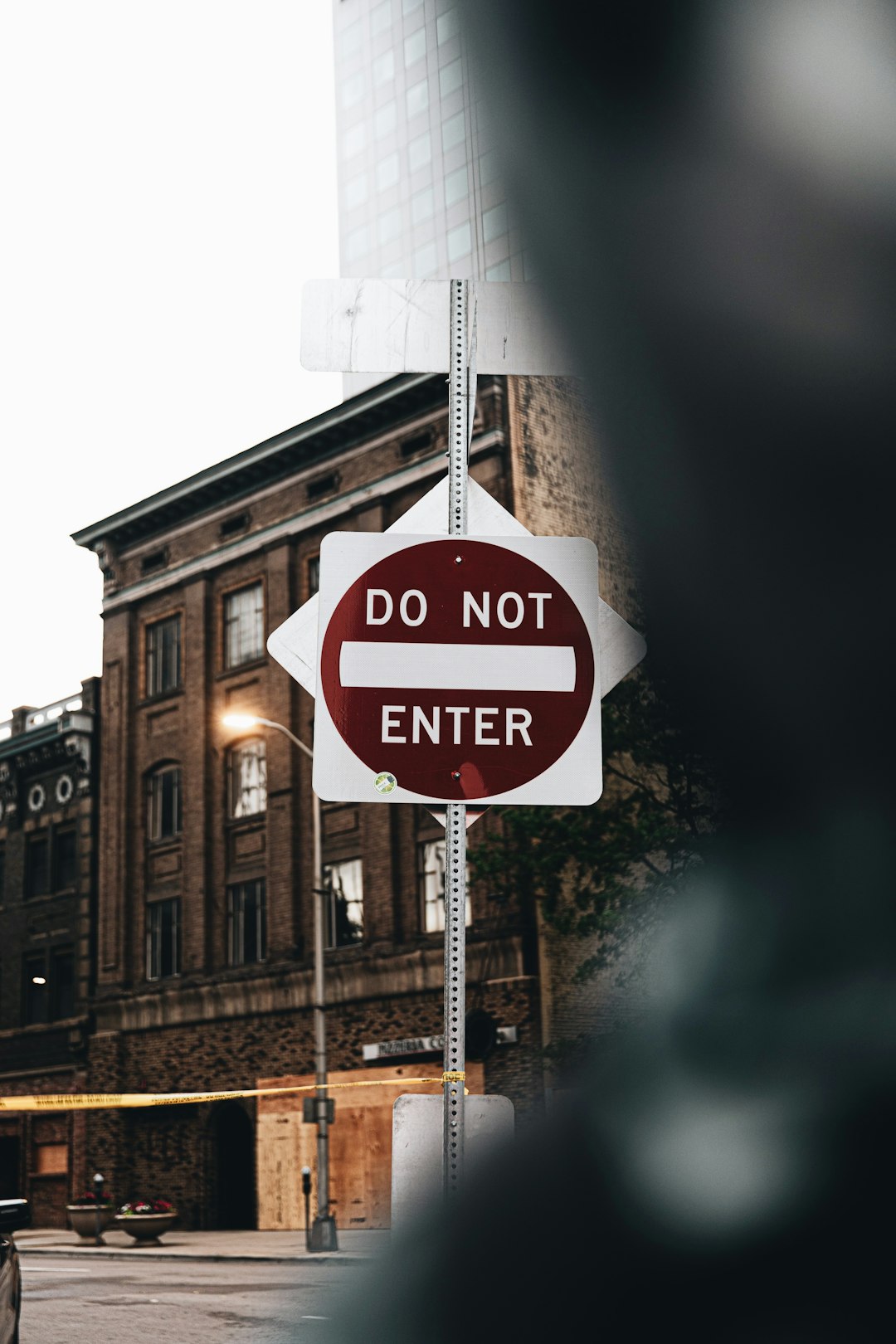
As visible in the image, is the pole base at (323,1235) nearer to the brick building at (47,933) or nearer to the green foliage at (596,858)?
the green foliage at (596,858)

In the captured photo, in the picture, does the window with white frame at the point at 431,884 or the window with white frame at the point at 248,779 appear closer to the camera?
the window with white frame at the point at 431,884

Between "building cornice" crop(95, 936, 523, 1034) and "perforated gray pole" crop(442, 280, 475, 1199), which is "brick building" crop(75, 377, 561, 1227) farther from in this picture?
"perforated gray pole" crop(442, 280, 475, 1199)

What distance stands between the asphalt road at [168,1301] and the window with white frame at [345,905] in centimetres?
921

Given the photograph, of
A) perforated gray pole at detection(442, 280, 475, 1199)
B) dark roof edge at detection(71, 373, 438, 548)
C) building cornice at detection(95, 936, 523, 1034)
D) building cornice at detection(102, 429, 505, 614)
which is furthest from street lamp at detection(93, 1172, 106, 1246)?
perforated gray pole at detection(442, 280, 475, 1199)

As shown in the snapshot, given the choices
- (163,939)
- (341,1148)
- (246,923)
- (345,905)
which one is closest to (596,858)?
(345,905)

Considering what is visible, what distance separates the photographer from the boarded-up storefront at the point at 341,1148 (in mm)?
26703

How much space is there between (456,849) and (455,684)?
1.09 feet

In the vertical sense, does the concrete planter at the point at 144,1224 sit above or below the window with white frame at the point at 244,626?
below

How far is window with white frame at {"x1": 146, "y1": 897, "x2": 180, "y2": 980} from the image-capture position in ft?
108

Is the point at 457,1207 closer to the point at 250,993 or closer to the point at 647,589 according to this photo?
the point at 647,589

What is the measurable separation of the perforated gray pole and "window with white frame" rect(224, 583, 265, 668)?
29.2 metres

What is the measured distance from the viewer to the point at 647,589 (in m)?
1.94

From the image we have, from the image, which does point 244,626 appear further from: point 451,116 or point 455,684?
point 451,116

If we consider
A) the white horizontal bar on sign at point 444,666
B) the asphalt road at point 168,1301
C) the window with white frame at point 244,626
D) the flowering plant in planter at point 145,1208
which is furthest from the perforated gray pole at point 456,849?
the window with white frame at point 244,626
